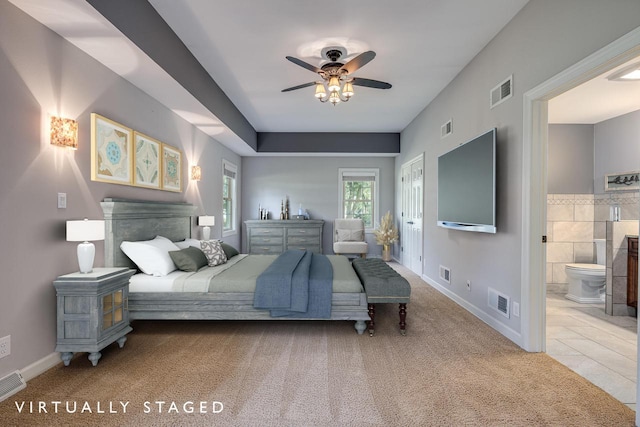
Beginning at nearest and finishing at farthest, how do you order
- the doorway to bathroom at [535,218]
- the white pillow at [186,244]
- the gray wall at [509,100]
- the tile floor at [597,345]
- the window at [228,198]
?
1. the gray wall at [509,100]
2. the tile floor at [597,345]
3. the doorway to bathroom at [535,218]
4. the white pillow at [186,244]
5. the window at [228,198]

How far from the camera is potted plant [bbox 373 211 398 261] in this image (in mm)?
7480

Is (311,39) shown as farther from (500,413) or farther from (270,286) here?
(500,413)

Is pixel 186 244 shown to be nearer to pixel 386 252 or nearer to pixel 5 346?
pixel 5 346

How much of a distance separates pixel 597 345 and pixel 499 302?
0.82 metres

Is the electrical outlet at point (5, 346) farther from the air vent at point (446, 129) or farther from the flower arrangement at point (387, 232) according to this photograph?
the flower arrangement at point (387, 232)

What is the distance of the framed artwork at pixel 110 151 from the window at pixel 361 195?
523cm

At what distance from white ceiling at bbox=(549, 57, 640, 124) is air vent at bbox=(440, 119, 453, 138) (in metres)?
1.17

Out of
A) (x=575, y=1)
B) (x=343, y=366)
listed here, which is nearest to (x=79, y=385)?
(x=343, y=366)

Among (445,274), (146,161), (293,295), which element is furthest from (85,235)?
(445,274)

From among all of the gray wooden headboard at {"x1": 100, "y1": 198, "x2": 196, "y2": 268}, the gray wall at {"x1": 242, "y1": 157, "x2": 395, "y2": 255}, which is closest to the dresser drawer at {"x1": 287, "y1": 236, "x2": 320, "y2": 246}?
the gray wall at {"x1": 242, "y1": 157, "x2": 395, "y2": 255}

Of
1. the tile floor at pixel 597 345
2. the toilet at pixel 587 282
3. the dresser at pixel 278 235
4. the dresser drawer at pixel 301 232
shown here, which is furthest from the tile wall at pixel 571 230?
the dresser drawer at pixel 301 232

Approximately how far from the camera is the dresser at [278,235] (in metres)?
7.33

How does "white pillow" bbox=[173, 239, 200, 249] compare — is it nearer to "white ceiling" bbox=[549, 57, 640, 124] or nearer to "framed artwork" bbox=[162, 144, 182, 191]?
"framed artwork" bbox=[162, 144, 182, 191]

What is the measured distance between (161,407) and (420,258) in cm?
473
